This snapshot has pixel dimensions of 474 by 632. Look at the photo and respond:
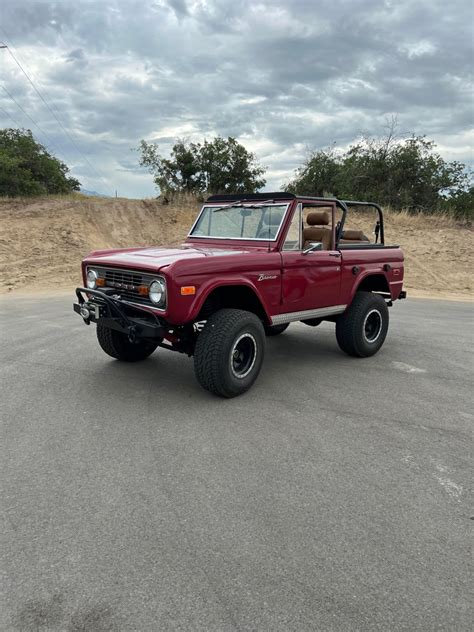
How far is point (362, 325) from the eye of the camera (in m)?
5.75

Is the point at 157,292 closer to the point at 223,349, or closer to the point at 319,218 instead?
the point at 223,349

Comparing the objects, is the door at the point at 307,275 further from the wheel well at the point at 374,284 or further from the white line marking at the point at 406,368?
the white line marking at the point at 406,368

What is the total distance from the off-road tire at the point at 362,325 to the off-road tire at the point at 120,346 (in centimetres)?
235

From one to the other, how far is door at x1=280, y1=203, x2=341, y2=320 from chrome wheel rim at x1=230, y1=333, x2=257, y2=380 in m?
0.62

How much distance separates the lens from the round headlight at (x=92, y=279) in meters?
4.79

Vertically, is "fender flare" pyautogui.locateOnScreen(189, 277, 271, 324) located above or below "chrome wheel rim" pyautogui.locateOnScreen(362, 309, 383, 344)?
above

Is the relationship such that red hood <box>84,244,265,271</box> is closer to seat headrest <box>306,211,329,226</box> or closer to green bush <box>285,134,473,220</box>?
seat headrest <box>306,211,329,226</box>

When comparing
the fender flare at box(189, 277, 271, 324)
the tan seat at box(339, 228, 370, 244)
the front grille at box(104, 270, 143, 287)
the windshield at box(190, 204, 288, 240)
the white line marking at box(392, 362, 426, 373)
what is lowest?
the white line marking at box(392, 362, 426, 373)

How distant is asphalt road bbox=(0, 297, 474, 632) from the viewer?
2.01 meters

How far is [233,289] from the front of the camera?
181 inches

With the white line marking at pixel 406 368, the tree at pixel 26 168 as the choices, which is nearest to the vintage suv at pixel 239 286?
the white line marking at pixel 406 368

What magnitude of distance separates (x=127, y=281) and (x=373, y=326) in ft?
11.1

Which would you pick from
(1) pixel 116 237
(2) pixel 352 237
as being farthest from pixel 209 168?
(2) pixel 352 237

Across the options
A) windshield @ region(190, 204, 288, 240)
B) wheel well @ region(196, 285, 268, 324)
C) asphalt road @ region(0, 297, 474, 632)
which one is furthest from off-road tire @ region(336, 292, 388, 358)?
windshield @ region(190, 204, 288, 240)
